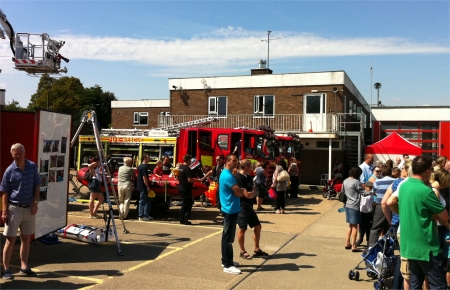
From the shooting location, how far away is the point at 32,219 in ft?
20.8

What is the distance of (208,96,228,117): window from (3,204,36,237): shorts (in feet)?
67.0

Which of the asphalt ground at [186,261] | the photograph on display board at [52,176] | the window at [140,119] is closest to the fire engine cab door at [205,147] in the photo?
the asphalt ground at [186,261]

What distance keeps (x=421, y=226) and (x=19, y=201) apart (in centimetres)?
530

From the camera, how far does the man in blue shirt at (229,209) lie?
6.80 metres

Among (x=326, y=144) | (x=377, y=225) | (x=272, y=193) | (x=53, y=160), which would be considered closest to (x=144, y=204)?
(x=53, y=160)

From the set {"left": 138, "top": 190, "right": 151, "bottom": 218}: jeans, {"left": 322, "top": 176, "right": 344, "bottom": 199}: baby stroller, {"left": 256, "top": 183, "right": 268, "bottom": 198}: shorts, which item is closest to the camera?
{"left": 138, "top": 190, "right": 151, "bottom": 218}: jeans

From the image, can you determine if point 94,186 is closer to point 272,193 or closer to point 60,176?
point 60,176

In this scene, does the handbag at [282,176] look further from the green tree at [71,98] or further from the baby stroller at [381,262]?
the green tree at [71,98]

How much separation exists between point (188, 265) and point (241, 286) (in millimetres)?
1304

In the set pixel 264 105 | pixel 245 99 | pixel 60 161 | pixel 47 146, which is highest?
pixel 245 99

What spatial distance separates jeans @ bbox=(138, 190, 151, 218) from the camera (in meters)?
11.4

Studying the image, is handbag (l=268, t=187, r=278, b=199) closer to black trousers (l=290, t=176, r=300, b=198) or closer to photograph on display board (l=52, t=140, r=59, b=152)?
black trousers (l=290, t=176, r=300, b=198)

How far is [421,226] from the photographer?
4.54 m

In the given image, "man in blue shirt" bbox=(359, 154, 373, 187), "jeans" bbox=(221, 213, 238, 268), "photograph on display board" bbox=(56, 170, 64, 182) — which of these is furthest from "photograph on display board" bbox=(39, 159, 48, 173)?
"man in blue shirt" bbox=(359, 154, 373, 187)
